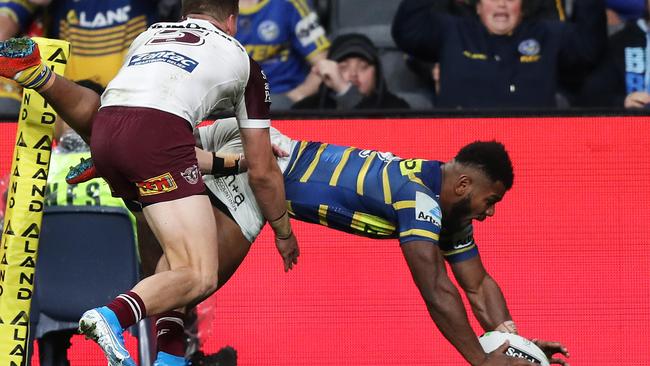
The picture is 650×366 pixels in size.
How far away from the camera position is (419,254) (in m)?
6.10

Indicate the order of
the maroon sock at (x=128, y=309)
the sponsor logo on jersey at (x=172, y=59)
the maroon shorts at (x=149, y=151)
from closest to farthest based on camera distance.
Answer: the maroon sock at (x=128, y=309) < the maroon shorts at (x=149, y=151) < the sponsor logo on jersey at (x=172, y=59)

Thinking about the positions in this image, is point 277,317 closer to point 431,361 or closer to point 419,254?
point 431,361

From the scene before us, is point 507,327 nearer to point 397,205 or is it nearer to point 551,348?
point 551,348

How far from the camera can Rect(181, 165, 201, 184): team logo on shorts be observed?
18.7ft

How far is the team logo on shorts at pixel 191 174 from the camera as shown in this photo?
5.70 m

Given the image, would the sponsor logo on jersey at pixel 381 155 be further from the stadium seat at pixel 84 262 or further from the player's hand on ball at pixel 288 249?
the stadium seat at pixel 84 262

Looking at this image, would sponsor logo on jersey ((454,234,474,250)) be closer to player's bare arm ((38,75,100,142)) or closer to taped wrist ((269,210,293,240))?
taped wrist ((269,210,293,240))

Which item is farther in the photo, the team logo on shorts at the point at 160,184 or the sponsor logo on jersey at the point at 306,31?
the sponsor logo on jersey at the point at 306,31

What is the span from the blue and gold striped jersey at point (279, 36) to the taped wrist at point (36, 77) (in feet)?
8.82

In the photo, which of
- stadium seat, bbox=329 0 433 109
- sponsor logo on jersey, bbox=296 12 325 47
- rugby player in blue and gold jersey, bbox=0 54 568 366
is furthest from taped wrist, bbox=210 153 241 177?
stadium seat, bbox=329 0 433 109

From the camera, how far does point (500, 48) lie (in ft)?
26.9

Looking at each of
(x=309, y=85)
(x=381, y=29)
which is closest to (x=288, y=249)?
(x=309, y=85)

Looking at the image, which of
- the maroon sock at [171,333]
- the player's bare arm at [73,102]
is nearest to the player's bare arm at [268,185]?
the maroon sock at [171,333]

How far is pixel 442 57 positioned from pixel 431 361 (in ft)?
6.65
